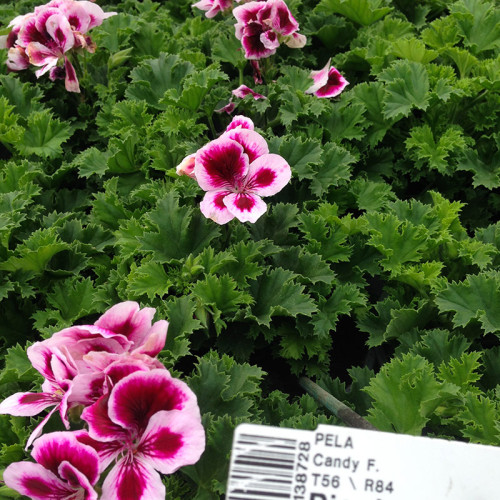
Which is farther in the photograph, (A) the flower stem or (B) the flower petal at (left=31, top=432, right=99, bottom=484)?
(A) the flower stem

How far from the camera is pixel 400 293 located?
200cm

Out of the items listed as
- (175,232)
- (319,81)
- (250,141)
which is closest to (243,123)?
(250,141)

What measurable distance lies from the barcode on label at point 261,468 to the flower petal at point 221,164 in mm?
954

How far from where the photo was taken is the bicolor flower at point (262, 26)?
245 centimetres

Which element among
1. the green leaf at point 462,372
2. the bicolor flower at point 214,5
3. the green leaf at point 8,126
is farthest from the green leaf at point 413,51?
the green leaf at point 8,126

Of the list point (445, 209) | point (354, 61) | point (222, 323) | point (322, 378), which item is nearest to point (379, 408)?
point (322, 378)

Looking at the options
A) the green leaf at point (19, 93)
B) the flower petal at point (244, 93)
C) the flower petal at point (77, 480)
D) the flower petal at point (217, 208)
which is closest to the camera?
the flower petal at point (77, 480)

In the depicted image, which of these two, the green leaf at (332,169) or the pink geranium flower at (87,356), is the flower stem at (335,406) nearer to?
the pink geranium flower at (87,356)

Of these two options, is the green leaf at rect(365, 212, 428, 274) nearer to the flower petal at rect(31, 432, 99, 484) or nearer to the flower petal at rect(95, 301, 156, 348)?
the flower petal at rect(95, 301, 156, 348)

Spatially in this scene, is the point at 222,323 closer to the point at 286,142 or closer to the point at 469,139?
the point at 286,142

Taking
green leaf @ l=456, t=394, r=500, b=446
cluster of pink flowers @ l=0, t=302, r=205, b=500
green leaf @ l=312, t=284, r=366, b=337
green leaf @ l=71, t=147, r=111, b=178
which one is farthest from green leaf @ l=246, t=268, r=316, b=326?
green leaf @ l=71, t=147, r=111, b=178

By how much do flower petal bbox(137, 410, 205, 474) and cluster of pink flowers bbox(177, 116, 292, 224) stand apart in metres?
0.73

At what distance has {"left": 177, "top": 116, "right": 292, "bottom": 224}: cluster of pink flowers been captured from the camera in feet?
5.55

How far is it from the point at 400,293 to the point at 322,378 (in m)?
0.39
